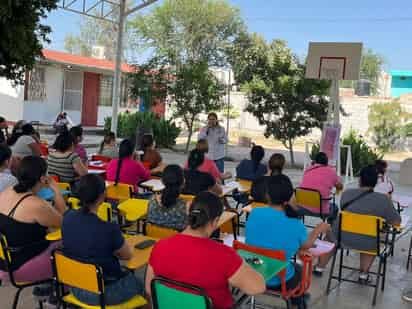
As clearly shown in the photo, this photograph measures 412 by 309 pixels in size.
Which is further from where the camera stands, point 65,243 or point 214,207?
point 65,243

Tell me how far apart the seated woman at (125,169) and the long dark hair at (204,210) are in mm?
2949

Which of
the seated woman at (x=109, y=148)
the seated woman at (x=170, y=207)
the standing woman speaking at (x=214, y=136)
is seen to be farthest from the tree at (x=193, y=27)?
Answer: the seated woman at (x=170, y=207)

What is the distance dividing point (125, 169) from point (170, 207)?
176 cm

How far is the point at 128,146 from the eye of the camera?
A: 18.0 ft

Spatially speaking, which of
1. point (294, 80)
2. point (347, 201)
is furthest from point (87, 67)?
point (347, 201)

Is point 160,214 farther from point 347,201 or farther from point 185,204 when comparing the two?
point 347,201

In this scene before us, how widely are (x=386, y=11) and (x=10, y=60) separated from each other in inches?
1541

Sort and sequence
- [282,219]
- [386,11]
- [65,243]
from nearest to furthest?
1. [65,243]
2. [282,219]
3. [386,11]

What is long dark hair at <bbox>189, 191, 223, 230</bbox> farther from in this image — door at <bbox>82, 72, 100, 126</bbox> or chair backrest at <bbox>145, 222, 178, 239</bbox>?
door at <bbox>82, 72, 100, 126</bbox>

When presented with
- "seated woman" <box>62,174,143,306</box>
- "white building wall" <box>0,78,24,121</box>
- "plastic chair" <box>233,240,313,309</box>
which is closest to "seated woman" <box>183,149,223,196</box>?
"plastic chair" <box>233,240,313,309</box>

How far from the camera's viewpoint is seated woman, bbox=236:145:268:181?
634cm

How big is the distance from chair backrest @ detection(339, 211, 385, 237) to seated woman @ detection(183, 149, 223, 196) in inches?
51.7

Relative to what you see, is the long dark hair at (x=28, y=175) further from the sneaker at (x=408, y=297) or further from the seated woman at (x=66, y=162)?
the sneaker at (x=408, y=297)

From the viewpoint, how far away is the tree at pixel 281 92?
44.7ft
